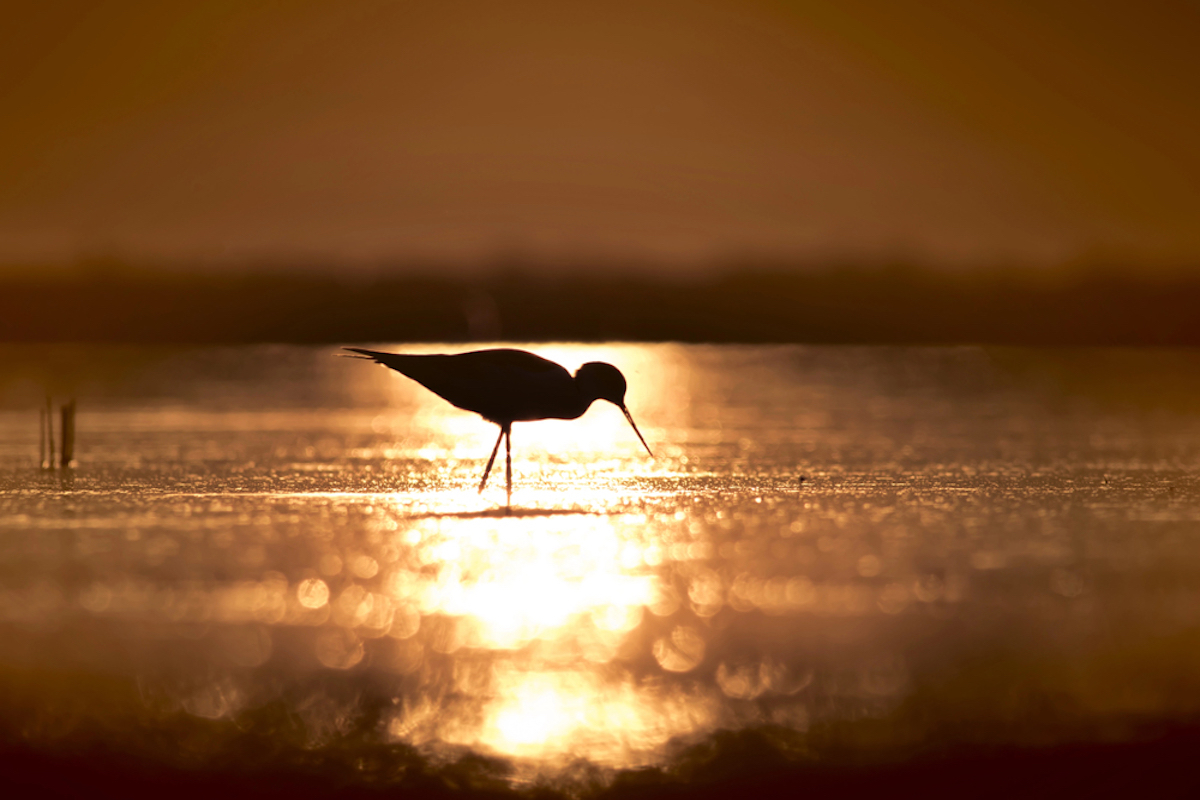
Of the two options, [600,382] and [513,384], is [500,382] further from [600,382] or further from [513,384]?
[600,382]

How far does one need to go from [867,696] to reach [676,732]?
2.63 feet

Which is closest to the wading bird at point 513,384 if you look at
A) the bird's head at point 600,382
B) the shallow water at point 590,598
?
the bird's head at point 600,382

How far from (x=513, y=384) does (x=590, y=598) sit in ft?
12.3

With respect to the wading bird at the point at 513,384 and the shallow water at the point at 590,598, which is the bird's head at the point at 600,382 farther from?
the shallow water at the point at 590,598

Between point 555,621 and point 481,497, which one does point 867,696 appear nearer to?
point 555,621

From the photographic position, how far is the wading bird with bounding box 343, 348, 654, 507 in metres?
9.10

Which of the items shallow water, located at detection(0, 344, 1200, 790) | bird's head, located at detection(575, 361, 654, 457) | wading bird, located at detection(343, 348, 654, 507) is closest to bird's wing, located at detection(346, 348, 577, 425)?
wading bird, located at detection(343, 348, 654, 507)

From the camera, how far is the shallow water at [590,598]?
3930 mm

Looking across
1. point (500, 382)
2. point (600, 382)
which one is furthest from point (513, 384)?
point (600, 382)

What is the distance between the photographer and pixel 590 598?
5.58 metres

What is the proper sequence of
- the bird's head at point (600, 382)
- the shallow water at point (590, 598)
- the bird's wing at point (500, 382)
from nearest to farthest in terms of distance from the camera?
the shallow water at point (590, 598) → the bird's wing at point (500, 382) → the bird's head at point (600, 382)

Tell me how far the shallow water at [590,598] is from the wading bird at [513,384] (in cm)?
61

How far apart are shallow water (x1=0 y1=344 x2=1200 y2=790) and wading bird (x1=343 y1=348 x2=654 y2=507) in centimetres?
61

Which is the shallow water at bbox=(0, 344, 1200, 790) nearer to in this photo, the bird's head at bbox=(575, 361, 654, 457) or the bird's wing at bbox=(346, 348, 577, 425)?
the bird's wing at bbox=(346, 348, 577, 425)
